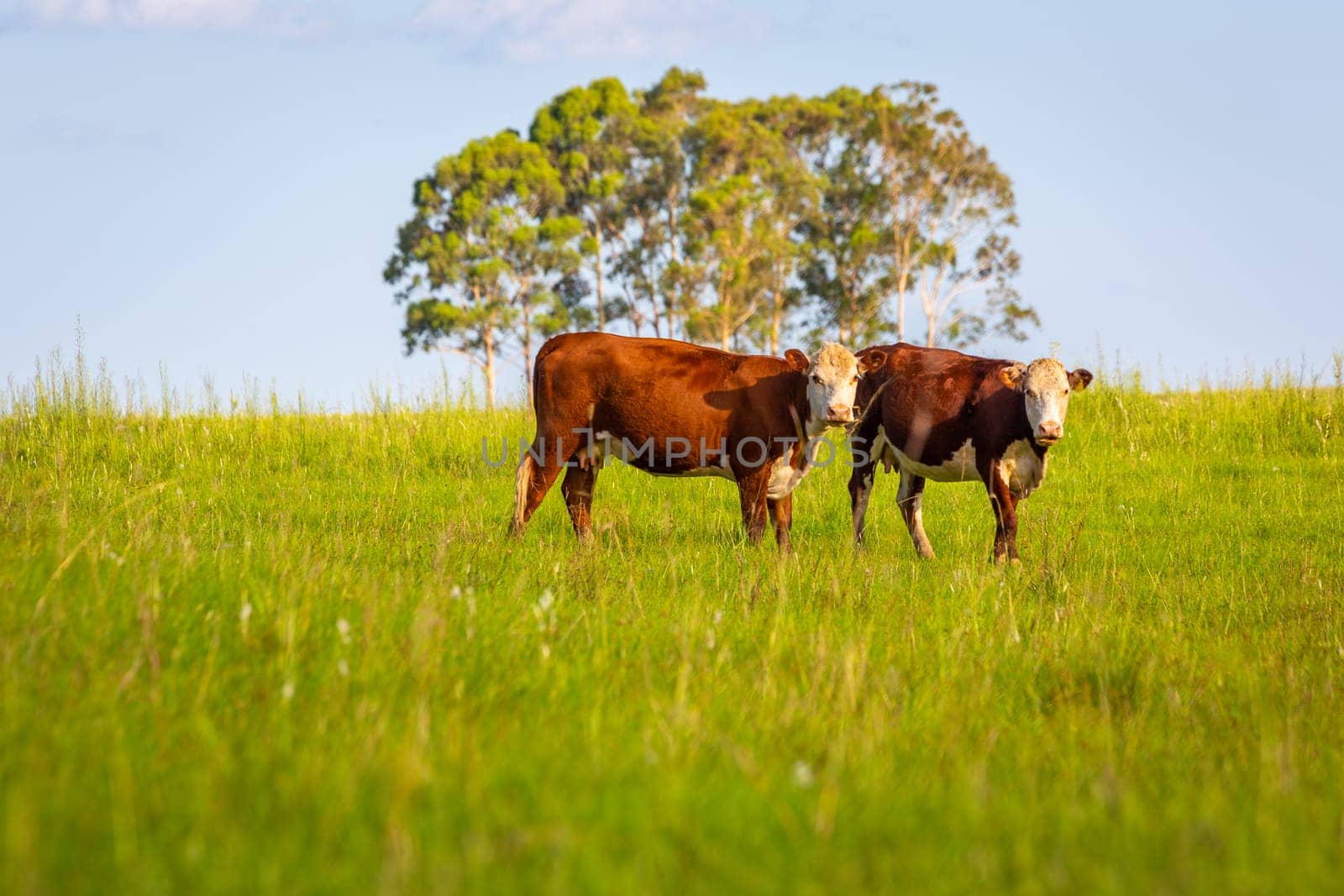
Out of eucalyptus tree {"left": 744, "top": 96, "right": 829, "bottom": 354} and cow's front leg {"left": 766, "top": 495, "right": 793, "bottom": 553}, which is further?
eucalyptus tree {"left": 744, "top": 96, "right": 829, "bottom": 354}

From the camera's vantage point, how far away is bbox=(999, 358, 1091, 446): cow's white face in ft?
29.1

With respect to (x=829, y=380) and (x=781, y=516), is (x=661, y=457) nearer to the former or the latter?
(x=781, y=516)

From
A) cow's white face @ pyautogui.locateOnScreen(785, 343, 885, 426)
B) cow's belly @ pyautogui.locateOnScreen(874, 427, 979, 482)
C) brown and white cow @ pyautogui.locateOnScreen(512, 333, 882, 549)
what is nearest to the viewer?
cow's white face @ pyautogui.locateOnScreen(785, 343, 885, 426)

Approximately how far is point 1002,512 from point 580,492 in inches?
139

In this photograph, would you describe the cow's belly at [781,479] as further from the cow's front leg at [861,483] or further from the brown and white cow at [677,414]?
the cow's front leg at [861,483]

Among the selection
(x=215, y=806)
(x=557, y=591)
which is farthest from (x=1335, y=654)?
(x=215, y=806)

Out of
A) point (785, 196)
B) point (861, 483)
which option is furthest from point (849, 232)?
point (861, 483)

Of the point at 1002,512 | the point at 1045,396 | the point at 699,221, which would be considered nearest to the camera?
the point at 1045,396

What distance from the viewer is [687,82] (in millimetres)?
45469

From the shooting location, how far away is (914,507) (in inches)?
403

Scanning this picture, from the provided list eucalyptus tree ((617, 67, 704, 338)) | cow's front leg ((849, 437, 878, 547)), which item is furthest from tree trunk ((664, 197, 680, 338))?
cow's front leg ((849, 437, 878, 547))

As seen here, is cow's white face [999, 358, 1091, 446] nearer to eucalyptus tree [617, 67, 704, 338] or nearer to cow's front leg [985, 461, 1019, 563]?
cow's front leg [985, 461, 1019, 563]

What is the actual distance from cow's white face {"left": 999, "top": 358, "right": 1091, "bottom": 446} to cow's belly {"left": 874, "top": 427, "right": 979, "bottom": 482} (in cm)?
71

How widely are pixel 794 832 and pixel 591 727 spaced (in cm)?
94
